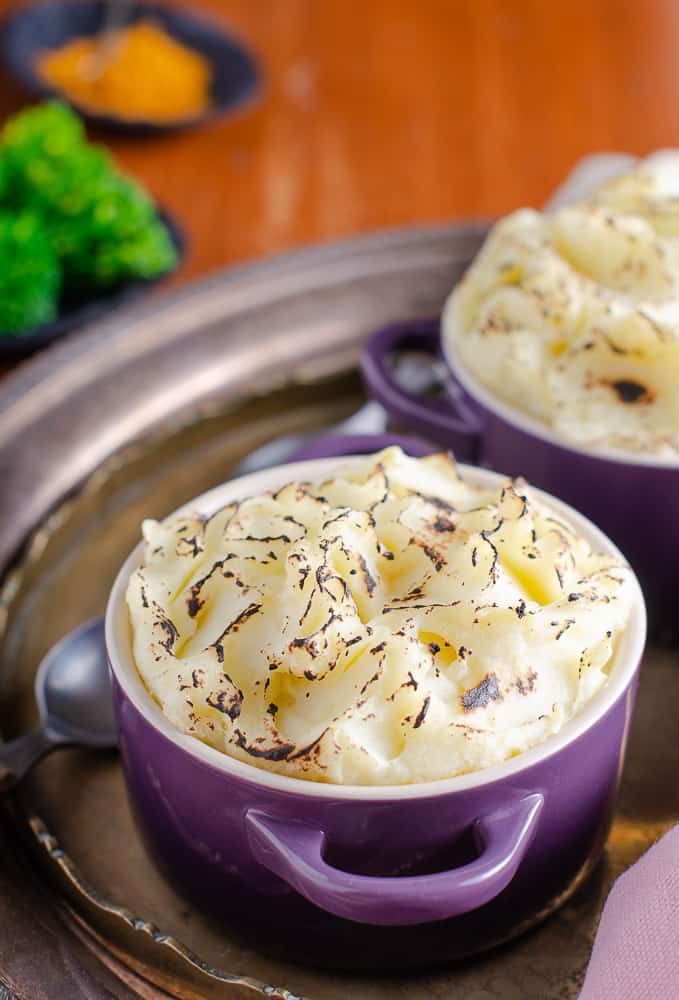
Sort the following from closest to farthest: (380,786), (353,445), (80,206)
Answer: (380,786), (353,445), (80,206)

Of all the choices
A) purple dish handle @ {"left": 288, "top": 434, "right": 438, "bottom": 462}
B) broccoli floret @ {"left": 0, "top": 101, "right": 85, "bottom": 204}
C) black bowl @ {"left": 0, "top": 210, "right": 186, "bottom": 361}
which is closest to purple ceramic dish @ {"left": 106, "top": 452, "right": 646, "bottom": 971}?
purple dish handle @ {"left": 288, "top": 434, "right": 438, "bottom": 462}

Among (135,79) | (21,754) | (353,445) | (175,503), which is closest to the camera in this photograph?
(21,754)

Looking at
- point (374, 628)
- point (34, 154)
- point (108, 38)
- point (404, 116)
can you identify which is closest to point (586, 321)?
point (374, 628)

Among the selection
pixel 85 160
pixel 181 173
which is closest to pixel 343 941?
pixel 85 160

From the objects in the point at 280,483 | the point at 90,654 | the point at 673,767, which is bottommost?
the point at 673,767

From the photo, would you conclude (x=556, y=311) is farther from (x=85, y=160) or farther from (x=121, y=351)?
(x=85, y=160)

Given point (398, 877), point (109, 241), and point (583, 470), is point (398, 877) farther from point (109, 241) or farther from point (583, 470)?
point (109, 241)
